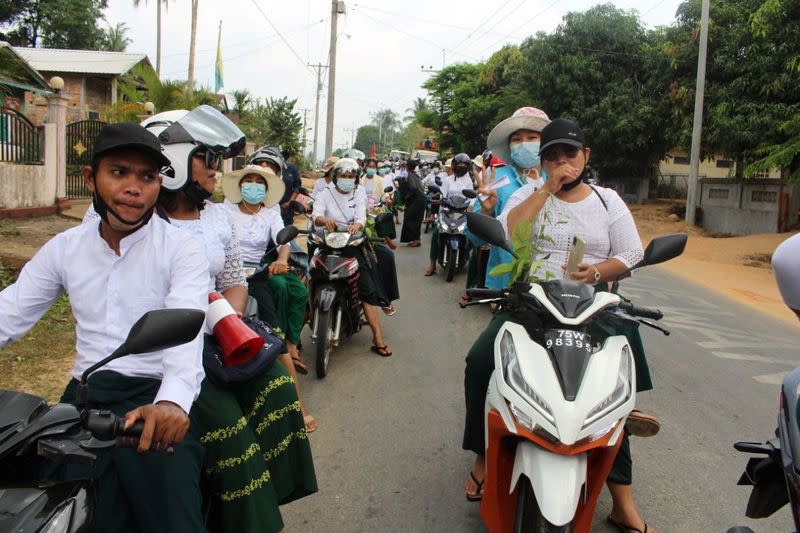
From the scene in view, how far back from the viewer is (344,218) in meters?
6.66

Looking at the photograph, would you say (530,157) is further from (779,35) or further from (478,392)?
(779,35)

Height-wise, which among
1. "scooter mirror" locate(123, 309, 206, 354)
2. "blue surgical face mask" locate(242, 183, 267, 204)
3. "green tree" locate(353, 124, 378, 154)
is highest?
"green tree" locate(353, 124, 378, 154)

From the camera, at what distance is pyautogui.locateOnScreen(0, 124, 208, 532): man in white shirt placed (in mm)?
2090

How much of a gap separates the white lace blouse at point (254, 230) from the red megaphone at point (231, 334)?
97.3 inches

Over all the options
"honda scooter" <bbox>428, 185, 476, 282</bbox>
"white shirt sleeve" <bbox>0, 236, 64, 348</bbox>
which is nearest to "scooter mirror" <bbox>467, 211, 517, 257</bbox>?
"white shirt sleeve" <bbox>0, 236, 64, 348</bbox>

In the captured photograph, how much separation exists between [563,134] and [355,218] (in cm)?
371

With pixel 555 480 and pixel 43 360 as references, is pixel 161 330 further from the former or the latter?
pixel 43 360

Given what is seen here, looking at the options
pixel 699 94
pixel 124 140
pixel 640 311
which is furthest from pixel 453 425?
pixel 699 94

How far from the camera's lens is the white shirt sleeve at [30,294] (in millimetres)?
2162

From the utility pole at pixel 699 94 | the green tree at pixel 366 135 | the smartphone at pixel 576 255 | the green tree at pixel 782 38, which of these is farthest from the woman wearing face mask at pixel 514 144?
the green tree at pixel 366 135

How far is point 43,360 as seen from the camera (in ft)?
18.3

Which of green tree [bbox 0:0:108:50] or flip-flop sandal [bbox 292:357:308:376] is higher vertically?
green tree [bbox 0:0:108:50]

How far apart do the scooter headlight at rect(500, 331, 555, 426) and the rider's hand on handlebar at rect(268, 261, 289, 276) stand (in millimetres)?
2516

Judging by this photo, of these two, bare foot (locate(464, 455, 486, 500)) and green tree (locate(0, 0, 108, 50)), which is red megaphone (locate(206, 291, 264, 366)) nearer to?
bare foot (locate(464, 455, 486, 500))
